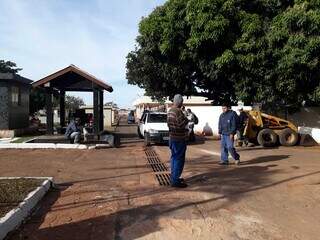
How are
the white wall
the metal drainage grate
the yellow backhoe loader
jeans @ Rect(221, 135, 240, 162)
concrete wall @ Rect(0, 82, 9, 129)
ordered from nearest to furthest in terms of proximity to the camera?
the metal drainage grate
jeans @ Rect(221, 135, 240, 162)
the yellow backhoe loader
concrete wall @ Rect(0, 82, 9, 129)
the white wall

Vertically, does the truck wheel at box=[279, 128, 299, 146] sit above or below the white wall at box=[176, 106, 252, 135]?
below

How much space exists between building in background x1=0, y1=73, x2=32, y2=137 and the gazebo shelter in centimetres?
188

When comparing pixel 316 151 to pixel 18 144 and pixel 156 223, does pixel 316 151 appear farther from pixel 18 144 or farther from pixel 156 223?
pixel 156 223

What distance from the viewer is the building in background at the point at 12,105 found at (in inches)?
972

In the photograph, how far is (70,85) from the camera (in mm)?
27328

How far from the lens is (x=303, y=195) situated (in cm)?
991

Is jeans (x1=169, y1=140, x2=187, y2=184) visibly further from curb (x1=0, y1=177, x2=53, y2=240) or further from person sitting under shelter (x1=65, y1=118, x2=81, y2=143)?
person sitting under shelter (x1=65, y1=118, x2=81, y2=143)

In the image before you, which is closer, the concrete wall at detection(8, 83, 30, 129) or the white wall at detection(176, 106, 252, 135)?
the concrete wall at detection(8, 83, 30, 129)

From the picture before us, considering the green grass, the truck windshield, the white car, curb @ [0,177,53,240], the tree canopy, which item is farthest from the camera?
→ the truck windshield

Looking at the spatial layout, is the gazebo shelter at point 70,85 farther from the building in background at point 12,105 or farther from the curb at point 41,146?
the curb at point 41,146

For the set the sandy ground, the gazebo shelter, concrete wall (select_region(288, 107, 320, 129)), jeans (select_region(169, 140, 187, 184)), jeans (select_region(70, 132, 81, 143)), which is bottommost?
the sandy ground

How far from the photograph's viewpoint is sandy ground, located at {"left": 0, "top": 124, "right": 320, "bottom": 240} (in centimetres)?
719

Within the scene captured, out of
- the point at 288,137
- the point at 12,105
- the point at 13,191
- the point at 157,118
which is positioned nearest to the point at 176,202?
the point at 13,191

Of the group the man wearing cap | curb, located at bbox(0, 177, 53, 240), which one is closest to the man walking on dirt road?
curb, located at bbox(0, 177, 53, 240)
